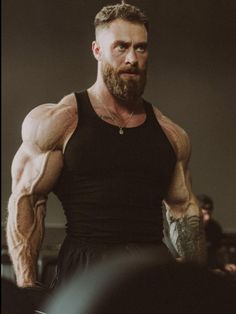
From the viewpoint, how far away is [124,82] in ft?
3.25

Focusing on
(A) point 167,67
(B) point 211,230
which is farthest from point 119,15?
(B) point 211,230

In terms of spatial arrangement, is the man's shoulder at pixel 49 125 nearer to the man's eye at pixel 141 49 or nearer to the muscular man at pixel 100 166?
the muscular man at pixel 100 166

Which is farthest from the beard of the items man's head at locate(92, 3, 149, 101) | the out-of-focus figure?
the out-of-focus figure

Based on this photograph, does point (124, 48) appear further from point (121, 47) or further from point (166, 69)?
point (166, 69)

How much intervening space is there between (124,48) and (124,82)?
56 millimetres

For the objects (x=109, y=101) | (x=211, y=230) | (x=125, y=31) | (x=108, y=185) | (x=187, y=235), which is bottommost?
(x=211, y=230)

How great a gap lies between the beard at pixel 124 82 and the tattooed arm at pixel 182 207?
97 mm

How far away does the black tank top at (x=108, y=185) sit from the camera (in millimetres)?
937

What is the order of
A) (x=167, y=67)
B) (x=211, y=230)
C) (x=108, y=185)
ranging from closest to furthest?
(x=108, y=185) → (x=167, y=67) → (x=211, y=230)

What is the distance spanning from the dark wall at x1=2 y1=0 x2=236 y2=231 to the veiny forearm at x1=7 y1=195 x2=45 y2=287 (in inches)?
9.2

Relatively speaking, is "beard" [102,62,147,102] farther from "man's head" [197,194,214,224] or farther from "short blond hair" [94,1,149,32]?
"man's head" [197,194,214,224]

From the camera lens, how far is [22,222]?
3.13 feet

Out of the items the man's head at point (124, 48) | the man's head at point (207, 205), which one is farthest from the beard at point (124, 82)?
the man's head at point (207, 205)

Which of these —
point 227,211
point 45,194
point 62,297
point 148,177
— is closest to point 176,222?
point 148,177
